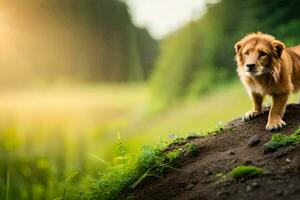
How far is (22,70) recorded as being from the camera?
146ft

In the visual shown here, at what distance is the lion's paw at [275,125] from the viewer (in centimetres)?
742

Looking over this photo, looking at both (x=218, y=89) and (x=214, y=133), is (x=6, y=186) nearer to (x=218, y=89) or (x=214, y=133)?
(x=214, y=133)

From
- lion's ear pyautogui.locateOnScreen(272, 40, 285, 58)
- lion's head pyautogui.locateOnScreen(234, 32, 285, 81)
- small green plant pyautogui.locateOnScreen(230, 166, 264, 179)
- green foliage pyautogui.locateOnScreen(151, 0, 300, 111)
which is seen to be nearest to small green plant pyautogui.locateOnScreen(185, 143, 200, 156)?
lion's head pyautogui.locateOnScreen(234, 32, 285, 81)

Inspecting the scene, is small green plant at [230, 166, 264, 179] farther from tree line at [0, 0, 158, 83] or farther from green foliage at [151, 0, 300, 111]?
tree line at [0, 0, 158, 83]

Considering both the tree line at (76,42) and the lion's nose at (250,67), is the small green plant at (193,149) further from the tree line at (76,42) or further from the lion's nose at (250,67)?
the tree line at (76,42)

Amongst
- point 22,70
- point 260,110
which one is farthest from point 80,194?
point 22,70

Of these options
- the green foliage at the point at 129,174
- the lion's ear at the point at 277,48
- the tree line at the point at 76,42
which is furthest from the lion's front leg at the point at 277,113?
the tree line at the point at 76,42

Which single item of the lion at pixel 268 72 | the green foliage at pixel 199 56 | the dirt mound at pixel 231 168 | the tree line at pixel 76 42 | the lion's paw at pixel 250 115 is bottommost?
the dirt mound at pixel 231 168

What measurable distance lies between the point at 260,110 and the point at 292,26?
1148 centimetres

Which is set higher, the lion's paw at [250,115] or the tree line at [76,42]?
the tree line at [76,42]

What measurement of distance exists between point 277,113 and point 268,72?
45cm

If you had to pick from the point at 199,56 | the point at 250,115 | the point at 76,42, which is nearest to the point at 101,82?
the point at 76,42

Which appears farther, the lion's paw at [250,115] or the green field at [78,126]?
the green field at [78,126]

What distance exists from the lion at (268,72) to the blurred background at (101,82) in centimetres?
61
